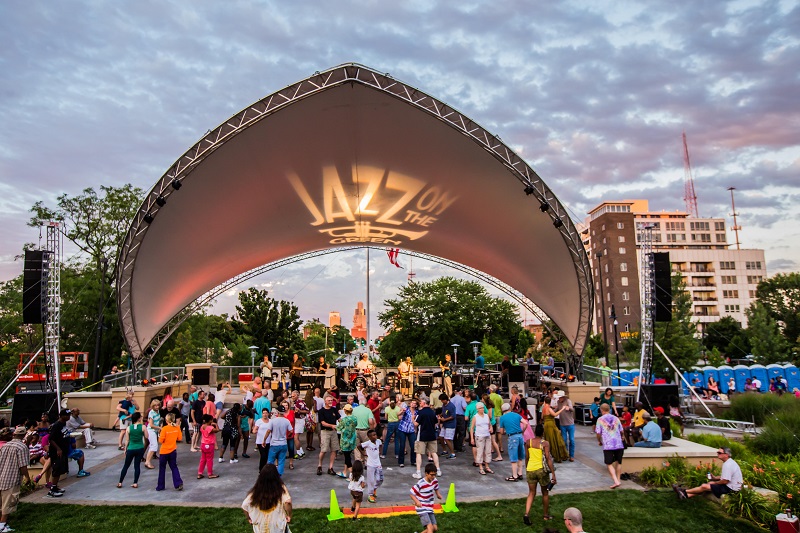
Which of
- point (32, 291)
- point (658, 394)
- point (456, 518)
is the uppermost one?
point (32, 291)

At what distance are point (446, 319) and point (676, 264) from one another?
57.7 metres

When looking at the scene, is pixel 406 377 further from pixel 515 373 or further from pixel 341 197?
pixel 341 197

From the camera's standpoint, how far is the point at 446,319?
1645 inches

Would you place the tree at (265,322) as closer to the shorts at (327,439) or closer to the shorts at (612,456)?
the shorts at (327,439)

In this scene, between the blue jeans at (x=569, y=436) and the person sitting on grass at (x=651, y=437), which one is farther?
the blue jeans at (x=569, y=436)

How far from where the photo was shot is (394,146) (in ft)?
52.7

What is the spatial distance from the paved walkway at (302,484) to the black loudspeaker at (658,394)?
126 inches

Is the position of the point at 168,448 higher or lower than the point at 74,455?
higher

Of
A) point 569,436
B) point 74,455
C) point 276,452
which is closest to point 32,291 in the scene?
point 74,455

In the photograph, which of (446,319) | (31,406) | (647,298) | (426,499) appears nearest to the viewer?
(426,499)

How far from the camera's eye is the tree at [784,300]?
51.9 metres

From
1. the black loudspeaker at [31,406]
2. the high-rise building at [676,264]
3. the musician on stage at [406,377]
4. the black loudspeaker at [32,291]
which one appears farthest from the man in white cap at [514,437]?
the high-rise building at [676,264]

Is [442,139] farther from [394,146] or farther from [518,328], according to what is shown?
[518,328]

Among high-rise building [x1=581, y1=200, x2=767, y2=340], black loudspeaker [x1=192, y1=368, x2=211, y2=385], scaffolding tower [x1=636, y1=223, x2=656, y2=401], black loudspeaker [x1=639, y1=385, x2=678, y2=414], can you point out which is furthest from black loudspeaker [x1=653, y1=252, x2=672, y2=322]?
high-rise building [x1=581, y1=200, x2=767, y2=340]
